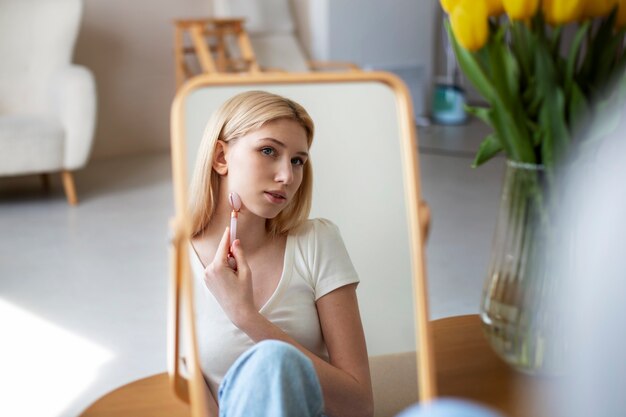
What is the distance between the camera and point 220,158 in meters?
0.77

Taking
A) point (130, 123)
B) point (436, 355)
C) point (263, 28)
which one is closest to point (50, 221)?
point (130, 123)

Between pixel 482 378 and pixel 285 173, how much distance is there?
13.4 inches

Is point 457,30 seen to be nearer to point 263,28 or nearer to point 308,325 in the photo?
point 308,325

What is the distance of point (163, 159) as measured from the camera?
4379 millimetres

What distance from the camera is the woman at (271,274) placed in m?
0.75

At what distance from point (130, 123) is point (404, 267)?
3.93 m

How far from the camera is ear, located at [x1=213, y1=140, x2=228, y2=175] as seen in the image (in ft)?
2.50

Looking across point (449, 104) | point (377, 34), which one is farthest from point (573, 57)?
point (449, 104)

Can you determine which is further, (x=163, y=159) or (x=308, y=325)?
(x=163, y=159)

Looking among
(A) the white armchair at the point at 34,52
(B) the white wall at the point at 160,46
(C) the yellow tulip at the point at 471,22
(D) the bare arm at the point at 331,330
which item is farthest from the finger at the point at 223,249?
(B) the white wall at the point at 160,46

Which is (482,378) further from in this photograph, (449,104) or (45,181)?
(449,104)

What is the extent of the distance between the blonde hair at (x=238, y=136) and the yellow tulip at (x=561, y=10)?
250 millimetres

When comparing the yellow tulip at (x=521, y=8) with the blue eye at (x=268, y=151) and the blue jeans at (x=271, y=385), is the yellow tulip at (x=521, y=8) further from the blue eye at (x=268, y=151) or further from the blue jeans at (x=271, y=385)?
the blue jeans at (x=271, y=385)

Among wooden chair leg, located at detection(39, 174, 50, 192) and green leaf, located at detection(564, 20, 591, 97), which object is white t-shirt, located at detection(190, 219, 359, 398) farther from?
wooden chair leg, located at detection(39, 174, 50, 192)
